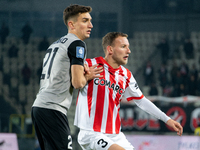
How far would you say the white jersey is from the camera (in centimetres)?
263

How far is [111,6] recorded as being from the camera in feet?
47.2

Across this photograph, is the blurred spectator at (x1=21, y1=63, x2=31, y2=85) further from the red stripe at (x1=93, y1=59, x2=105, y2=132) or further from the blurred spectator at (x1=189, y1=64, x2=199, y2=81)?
the red stripe at (x1=93, y1=59, x2=105, y2=132)

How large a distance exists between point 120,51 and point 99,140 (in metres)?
1.05

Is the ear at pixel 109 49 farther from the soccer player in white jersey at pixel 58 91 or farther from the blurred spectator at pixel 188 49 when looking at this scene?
the blurred spectator at pixel 188 49

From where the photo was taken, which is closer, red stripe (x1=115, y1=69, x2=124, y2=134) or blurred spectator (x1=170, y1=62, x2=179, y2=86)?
red stripe (x1=115, y1=69, x2=124, y2=134)

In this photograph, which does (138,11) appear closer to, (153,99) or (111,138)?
(153,99)

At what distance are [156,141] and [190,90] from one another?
12.9 ft

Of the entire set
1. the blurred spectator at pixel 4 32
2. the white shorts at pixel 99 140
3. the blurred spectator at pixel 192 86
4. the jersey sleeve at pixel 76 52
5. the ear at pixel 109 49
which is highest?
the blurred spectator at pixel 4 32

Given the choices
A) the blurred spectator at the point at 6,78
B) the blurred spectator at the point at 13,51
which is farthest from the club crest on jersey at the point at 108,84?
the blurred spectator at the point at 13,51

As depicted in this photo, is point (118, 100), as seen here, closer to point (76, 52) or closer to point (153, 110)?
point (153, 110)

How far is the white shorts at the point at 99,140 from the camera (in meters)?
3.20

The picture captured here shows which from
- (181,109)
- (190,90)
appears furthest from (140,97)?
(190,90)

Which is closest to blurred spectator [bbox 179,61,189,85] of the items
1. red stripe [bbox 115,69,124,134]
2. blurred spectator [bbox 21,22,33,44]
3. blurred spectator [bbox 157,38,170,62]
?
blurred spectator [bbox 157,38,170,62]

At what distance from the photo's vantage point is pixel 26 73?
12023 mm
